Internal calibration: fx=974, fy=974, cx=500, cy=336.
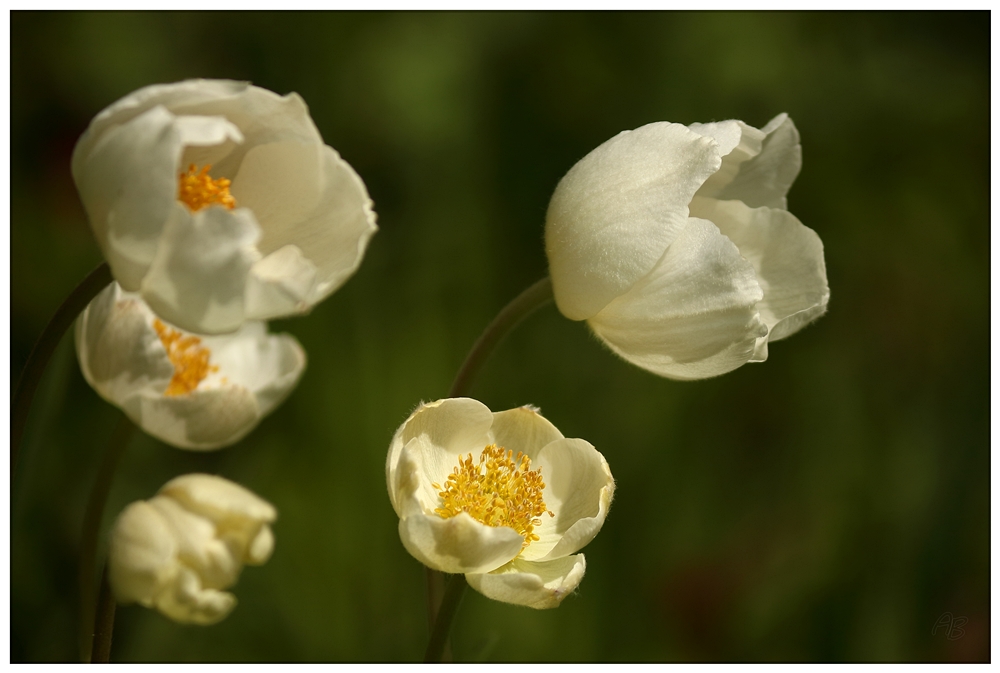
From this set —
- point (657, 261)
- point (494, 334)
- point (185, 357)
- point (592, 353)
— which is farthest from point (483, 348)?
point (592, 353)

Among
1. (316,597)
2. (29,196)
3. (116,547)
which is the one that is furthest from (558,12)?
(116,547)

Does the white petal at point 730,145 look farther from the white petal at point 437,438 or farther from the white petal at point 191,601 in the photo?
the white petal at point 191,601

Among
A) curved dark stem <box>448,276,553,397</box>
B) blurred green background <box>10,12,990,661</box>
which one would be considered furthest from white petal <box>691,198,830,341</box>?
blurred green background <box>10,12,990,661</box>

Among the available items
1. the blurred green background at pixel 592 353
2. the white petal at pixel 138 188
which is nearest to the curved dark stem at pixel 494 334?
the white petal at pixel 138 188

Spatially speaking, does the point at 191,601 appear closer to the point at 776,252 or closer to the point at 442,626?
the point at 442,626

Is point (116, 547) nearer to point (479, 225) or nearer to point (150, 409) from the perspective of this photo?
point (150, 409)
